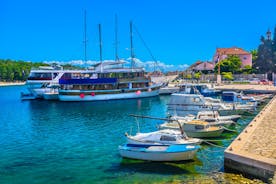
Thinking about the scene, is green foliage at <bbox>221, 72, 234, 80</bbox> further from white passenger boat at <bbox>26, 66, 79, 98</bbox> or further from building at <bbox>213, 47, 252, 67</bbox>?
white passenger boat at <bbox>26, 66, 79, 98</bbox>

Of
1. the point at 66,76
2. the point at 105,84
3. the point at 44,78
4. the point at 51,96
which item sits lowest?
the point at 51,96

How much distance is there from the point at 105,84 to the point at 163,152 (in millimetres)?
48397

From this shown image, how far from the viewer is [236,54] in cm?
11594

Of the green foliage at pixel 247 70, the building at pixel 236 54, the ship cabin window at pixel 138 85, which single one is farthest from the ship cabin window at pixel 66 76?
the building at pixel 236 54

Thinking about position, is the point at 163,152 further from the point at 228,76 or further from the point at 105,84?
the point at 228,76

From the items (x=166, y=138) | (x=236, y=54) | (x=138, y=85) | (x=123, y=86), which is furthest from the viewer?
(x=236, y=54)

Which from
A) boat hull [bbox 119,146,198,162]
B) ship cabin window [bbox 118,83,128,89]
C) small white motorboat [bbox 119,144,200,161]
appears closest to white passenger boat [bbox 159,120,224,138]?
small white motorboat [bbox 119,144,200,161]

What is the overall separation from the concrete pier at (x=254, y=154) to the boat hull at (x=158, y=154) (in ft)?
8.89

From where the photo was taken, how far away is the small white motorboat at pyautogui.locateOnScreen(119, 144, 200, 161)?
18438 mm

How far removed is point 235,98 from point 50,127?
94.0 feet

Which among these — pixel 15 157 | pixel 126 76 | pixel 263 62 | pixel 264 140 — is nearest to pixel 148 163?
pixel 264 140

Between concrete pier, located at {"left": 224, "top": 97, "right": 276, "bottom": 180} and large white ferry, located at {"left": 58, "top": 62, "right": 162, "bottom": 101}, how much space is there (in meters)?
47.0

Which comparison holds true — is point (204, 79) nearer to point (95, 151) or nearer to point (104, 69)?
point (104, 69)

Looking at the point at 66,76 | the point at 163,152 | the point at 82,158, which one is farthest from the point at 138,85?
the point at 163,152
